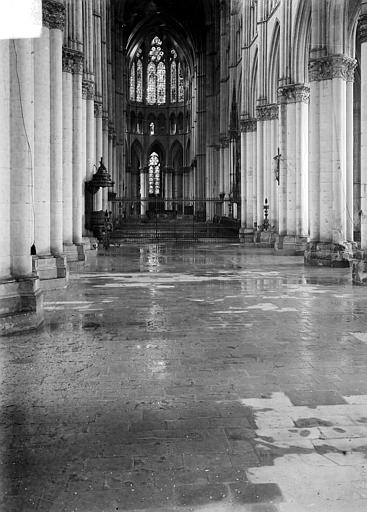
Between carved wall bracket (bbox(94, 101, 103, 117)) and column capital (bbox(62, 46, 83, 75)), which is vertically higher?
carved wall bracket (bbox(94, 101, 103, 117))

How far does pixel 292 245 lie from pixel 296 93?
6.67 m

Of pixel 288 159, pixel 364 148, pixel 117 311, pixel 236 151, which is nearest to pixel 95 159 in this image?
pixel 288 159

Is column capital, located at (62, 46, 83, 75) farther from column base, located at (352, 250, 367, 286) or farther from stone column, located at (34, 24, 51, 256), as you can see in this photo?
column base, located at (352, 250, 367, 286)

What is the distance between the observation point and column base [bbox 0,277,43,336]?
909 centimetres

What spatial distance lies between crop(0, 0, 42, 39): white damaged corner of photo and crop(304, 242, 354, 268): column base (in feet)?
60.2

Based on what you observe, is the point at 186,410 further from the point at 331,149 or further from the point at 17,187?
the point at 331,149

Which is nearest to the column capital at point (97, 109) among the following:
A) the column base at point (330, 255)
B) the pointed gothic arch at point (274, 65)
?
the pointed gothic arch at point (274, 65)

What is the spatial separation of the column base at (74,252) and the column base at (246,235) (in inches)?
662

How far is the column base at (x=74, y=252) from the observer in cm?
2002

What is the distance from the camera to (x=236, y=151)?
41.1 metres

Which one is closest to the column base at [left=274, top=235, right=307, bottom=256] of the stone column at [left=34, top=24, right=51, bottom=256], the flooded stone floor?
the stone column at [left=34, top=24, right=51, bottom=256]

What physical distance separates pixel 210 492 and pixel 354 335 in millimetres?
5420

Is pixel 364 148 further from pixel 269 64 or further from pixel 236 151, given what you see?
pixel 236 151

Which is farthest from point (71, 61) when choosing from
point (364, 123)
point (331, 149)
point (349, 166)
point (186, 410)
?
point (186, 410)
